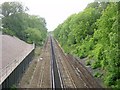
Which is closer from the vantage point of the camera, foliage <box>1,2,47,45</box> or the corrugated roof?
the corrugated roof

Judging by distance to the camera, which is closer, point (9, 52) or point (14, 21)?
point (9, 52)

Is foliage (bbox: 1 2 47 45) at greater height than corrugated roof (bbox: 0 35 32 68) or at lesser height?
greater

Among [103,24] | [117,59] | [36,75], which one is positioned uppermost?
[103,24]

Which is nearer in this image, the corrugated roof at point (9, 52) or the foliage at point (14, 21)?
the corrugated roof at point (9, 52)

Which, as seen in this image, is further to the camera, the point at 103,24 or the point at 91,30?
the point at 91,30

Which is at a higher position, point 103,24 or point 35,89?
point 103,24

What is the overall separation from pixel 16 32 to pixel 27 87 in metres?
43.1

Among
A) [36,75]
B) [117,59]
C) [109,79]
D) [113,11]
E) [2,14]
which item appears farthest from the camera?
[2,14]

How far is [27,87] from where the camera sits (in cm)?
2414

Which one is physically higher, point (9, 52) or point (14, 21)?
point (14, 21)

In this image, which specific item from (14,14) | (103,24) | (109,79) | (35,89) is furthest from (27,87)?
(14,14)

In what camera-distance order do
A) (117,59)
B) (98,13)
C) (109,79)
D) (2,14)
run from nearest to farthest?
(117,59) → (109,79) → (98,13) → (2,14)

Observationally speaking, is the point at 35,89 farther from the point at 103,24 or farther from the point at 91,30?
the point at 91,30

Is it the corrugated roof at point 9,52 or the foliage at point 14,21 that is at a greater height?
the foliage at point 14,21
